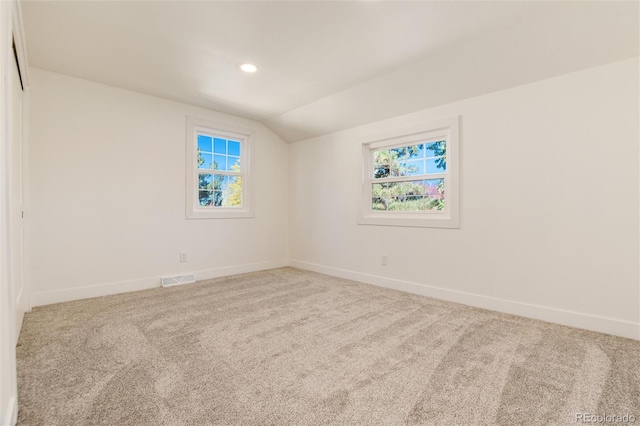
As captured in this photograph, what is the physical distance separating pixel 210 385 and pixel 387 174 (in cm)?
303

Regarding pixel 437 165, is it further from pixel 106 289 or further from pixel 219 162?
pixel 106 289

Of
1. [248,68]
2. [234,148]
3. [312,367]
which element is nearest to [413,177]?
[248,68]

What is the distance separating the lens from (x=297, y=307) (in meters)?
2.87

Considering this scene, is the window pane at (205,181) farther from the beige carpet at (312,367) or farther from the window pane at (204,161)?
the beige carpet at (312,367)

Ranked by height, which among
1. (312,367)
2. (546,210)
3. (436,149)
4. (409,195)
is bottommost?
(312,367)

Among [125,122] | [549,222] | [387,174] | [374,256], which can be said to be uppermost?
[125,122]

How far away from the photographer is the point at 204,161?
4184mm

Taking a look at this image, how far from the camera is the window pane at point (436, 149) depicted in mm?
3309

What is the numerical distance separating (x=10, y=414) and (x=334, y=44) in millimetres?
2819

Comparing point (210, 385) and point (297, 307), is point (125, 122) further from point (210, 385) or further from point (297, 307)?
point (210, 385)

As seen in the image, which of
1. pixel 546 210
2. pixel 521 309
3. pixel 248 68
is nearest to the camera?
pixel 546 210

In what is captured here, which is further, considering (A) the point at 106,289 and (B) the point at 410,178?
(B) the point at 410,178

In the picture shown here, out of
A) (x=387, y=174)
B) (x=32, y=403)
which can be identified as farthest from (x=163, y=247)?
(x=387, y=174)

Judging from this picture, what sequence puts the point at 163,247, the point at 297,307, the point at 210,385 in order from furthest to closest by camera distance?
the point at 163,247 → the point at 297,307 → the point at 210,385
